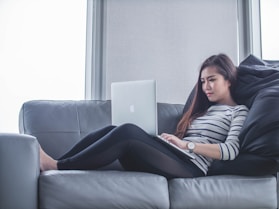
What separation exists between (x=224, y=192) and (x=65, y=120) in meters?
1.10

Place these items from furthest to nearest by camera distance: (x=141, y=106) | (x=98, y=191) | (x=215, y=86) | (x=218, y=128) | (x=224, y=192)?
(x=215, y=86) < (x=218, y=128) < (x=141, y=106) < (x=224, y=192) < (x=98, y=191)

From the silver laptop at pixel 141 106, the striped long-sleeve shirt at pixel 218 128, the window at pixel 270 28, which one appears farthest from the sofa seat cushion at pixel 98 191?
the window at pixel 270 28

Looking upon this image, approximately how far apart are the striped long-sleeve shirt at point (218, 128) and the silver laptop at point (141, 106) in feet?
0.56

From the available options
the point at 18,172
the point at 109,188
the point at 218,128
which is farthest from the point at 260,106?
the point at 18,172

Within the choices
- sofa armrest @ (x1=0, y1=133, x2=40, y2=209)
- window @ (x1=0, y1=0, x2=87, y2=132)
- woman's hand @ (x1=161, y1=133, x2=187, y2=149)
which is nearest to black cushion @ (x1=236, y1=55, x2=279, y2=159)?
woman's hand @ (x1=161, y1=133, x2=187, y2=149)

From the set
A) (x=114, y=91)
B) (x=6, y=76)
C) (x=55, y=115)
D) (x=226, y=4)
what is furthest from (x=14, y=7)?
(x=226, y=4)

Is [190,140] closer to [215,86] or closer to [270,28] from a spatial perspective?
[215,86]

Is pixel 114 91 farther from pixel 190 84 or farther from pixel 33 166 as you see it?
pixel 190 84

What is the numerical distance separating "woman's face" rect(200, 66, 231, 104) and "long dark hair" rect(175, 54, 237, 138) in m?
0.02

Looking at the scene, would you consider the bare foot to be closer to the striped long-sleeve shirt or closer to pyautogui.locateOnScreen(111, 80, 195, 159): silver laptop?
pyautogui.locateOnScreen(111, 80, 195, 159): silver laptop

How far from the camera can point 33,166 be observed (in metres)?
1.70

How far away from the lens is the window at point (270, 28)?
3410 mm

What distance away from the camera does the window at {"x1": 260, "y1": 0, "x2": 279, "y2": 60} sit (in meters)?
3.41

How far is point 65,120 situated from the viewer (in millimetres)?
2568
